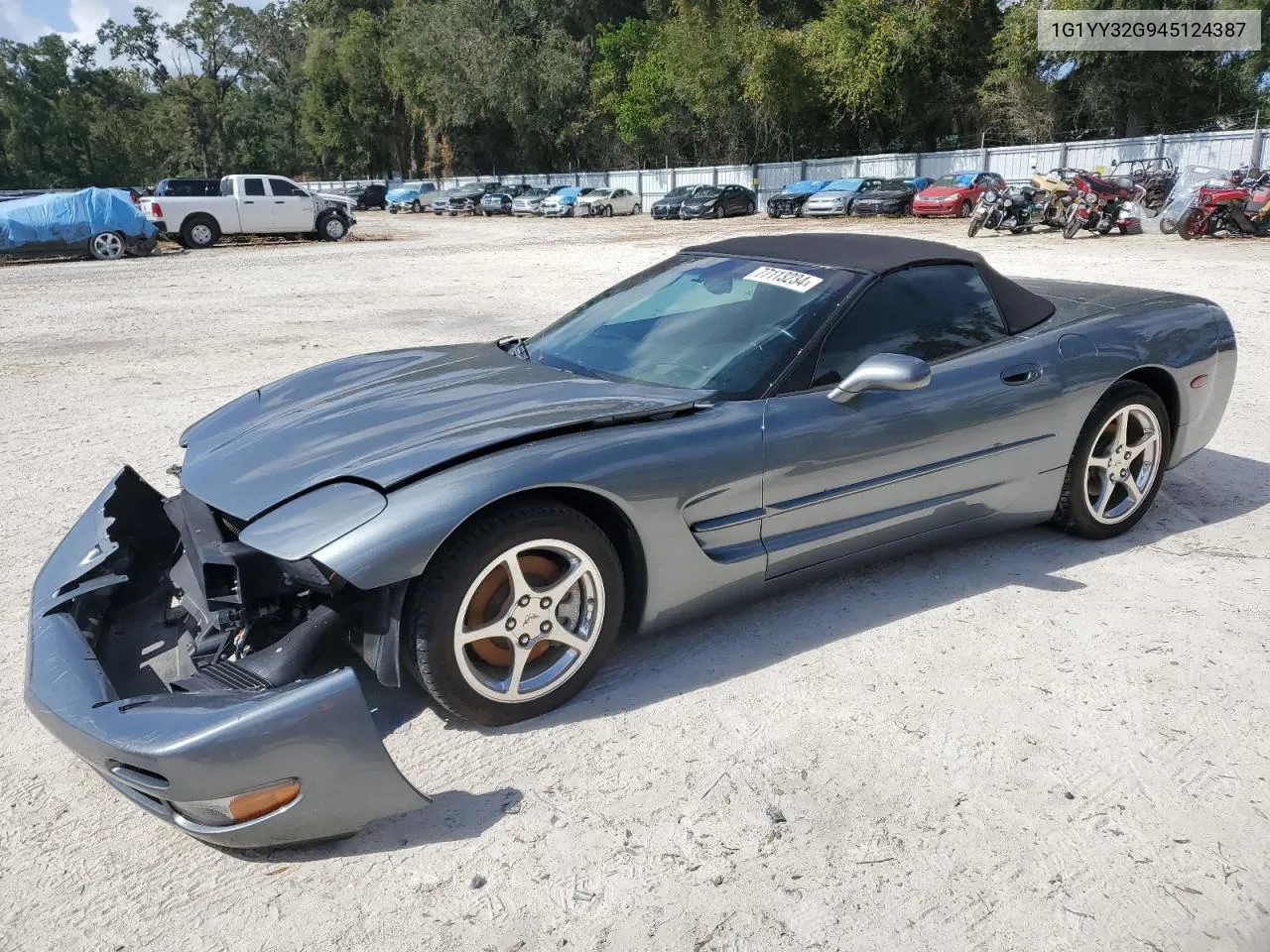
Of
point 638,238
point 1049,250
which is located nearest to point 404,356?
point 1049,250

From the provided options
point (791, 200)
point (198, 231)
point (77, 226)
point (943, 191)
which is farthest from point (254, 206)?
point (943, 191)

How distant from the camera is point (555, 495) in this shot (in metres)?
2.74

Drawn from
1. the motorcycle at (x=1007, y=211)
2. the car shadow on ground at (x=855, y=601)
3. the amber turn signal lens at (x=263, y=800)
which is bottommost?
the car shadow on ground at (x=855, y=601)

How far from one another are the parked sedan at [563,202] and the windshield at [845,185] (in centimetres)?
1134

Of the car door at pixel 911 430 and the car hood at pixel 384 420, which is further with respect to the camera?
the car door at pixel 911 430

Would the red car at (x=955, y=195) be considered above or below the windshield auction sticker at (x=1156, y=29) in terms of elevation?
below

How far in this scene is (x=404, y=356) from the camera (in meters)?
3.93

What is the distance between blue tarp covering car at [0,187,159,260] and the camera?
19.7 meters

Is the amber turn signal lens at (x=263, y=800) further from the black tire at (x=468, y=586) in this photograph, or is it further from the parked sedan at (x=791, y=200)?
the parked sedan at (x=791, y=200)

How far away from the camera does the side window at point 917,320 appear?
3350 mm

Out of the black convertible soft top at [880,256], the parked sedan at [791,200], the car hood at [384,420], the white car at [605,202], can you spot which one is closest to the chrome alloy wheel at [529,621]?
the car hood at [384,420]

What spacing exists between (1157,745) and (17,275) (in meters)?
19.9

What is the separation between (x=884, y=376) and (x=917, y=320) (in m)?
0.62

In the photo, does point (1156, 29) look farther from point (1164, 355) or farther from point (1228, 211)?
point (1164, 355)
